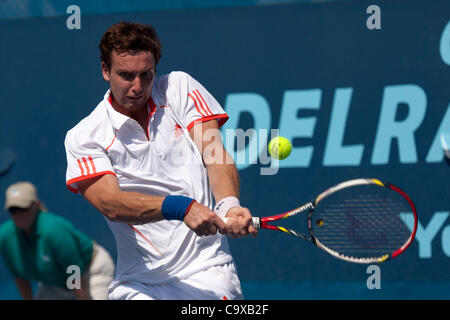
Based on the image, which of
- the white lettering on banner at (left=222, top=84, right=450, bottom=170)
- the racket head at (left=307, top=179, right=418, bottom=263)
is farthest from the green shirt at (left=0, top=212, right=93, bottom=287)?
the racket head at (left=307, top=179, right=418, bottom=263)

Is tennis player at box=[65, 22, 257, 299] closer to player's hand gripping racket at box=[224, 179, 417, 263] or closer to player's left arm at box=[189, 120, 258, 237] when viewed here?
player's left arm at box=[189, 120, 258, 237]

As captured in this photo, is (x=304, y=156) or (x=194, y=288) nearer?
(x=194, y=288)

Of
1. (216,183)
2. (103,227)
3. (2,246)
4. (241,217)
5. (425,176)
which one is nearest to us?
(241,217)

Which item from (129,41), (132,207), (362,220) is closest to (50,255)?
(362,220)

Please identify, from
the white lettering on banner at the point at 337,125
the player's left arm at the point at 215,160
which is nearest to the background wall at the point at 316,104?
the white lettering on banner at the point at 337,125

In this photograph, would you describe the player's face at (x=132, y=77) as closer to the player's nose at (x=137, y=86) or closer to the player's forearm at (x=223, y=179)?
the player's nose at (x=137, y=86)

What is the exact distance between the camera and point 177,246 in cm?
274

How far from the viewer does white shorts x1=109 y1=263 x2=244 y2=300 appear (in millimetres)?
A: 2697

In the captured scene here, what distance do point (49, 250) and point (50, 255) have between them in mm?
32

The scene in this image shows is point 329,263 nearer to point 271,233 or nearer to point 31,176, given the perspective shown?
point 271,233

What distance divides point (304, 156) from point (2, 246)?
214cm

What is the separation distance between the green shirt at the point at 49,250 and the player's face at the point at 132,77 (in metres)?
1.90

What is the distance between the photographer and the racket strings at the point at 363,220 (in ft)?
11.9

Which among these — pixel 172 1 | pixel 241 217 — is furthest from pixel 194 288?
pixel 172 1
